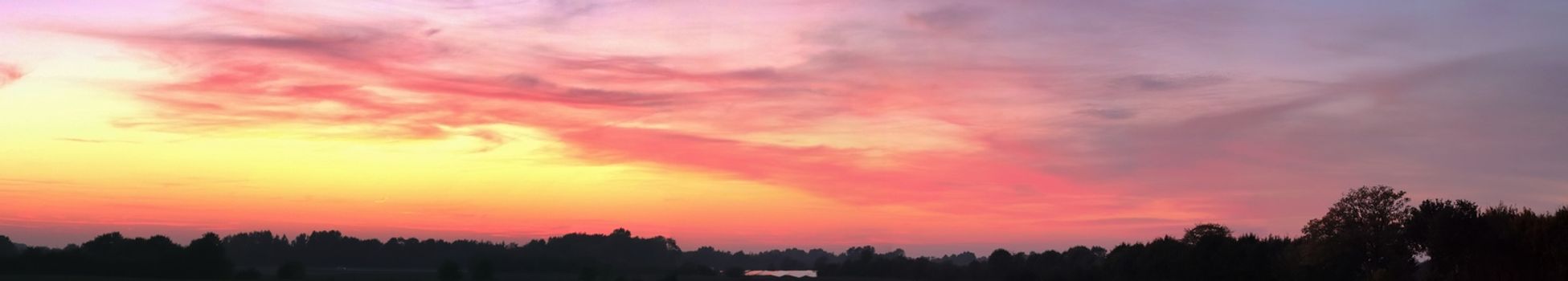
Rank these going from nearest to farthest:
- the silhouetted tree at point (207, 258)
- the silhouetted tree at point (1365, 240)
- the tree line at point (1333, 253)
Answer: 1. the tree line at point (1333, 253)
2. the silhouetted tree at point (1365, 240)
3. the silhouetted tree at point (207, 258)

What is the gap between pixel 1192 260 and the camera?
474 ft

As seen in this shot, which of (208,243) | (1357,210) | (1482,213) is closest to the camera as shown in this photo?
(1482,213)

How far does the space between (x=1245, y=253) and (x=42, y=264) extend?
15555cm

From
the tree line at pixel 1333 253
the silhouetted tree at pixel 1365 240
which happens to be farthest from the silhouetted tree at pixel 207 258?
the silhouetted tree at pixel 1365 240

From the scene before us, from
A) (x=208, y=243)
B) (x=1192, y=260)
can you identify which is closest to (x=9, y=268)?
(x=208, y=243)

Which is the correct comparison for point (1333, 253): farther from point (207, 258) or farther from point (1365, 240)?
point (207, 258)

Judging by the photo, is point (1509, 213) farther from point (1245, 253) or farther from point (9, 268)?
point (9, 268)

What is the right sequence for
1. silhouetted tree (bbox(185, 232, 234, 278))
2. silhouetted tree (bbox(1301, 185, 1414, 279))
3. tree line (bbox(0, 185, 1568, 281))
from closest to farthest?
1. tree line (bbox(0, 185, 1568, 281))
2. silhouetted tree (bbox(1301, 185, 1414, 279))
3. silhouetted tree (bbox(185, 232, 234, 278))

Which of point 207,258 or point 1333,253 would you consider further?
point 207,258

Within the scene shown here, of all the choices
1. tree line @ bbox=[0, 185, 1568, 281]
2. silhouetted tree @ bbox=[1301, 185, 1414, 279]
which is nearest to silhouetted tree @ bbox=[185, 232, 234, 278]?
tree line @ bbox=[0, 185, 1568, 281]

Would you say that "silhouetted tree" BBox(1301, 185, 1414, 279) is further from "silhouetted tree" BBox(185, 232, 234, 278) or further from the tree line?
"silhouetted tree" BBox(185, 232, 234, 278)

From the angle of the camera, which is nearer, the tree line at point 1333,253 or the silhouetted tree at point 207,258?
the tree line at point 1333,253

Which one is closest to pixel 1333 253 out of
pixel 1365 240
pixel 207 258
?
pixel 1365 240

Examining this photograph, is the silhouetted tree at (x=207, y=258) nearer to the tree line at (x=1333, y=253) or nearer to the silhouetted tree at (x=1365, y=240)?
the tree line at (x=1333, y=253)
